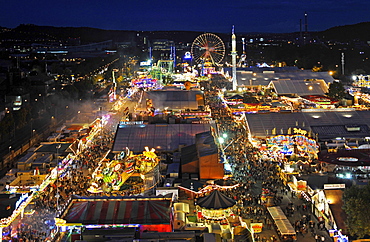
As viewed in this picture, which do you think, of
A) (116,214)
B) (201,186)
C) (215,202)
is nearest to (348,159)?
(201,186)

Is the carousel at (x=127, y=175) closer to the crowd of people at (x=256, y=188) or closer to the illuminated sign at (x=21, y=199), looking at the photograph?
the illuminated sign at (x=21, y=199)

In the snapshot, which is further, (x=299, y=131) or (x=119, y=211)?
(x=299, y=131)

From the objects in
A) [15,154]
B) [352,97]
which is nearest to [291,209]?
[15,154]

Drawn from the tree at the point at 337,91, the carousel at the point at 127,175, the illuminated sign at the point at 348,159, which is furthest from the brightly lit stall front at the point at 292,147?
the tree at the point at 337,91

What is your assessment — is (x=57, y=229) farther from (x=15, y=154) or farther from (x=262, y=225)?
(x=15, y=154)

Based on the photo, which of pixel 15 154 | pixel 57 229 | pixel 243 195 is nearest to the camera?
pixel 57 229

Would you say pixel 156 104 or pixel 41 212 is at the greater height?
pixel 156 104

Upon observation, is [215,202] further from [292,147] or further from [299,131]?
[299,131]

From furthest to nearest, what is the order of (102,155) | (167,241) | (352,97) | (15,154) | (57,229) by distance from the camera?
(352,97)
(15,154)
(102,155)
(57,229)
(167,241)
